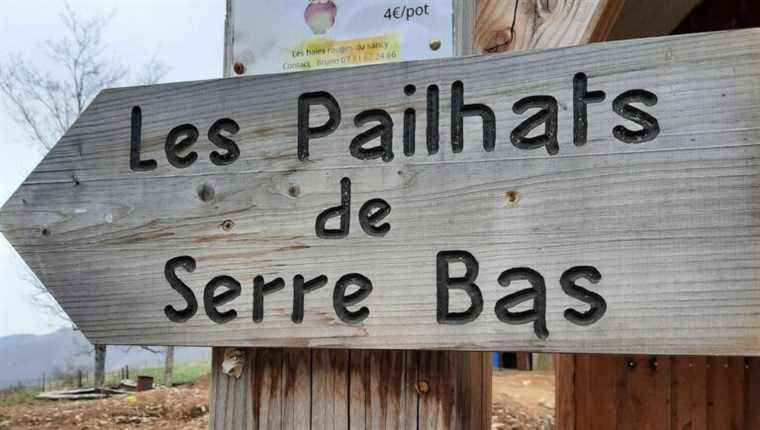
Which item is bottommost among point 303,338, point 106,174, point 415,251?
point 303,338

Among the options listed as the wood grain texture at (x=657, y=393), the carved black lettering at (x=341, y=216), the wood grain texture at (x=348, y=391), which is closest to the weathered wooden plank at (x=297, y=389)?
the wood grain texture at (x=348, y=391)

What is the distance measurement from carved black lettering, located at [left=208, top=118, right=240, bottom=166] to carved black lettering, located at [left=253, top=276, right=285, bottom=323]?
0.60 feet

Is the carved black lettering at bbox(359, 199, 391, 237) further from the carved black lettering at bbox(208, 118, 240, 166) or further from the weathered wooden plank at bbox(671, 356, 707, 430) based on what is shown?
the weathered wooden plank at bbox(671, 356, 707, 430)

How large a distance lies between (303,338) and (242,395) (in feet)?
0.70

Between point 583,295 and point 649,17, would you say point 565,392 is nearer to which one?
point 649,17

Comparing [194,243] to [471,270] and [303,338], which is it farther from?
[471,270]

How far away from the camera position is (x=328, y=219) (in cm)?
97

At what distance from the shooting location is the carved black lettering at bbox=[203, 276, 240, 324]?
3.26 feet

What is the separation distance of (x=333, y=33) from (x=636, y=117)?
507mm

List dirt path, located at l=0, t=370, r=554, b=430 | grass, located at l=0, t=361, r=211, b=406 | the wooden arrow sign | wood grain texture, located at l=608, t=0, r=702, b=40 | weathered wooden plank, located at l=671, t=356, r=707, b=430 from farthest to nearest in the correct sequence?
grass, located at l=0, t=361, r=211, b=406
dirt path, located at l=0, t=370, r=554, b=430
weathered wooden plank, located at l=671, t=356, r=707, b=430
wood grain texture, located at l=608, t=0, r=702, b=40
the wooden arrow sign

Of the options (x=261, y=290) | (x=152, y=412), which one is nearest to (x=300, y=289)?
(x=261, y=290)

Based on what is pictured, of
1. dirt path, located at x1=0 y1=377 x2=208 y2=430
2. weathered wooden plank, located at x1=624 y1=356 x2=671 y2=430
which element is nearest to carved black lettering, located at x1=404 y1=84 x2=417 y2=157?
weathered wooden plank, located at x1=624 y1=356 x2=671 y2=430

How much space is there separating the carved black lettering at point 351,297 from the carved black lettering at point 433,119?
0.20 meters

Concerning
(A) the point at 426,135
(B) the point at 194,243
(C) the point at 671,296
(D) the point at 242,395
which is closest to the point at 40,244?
(B) the point at 194,243
